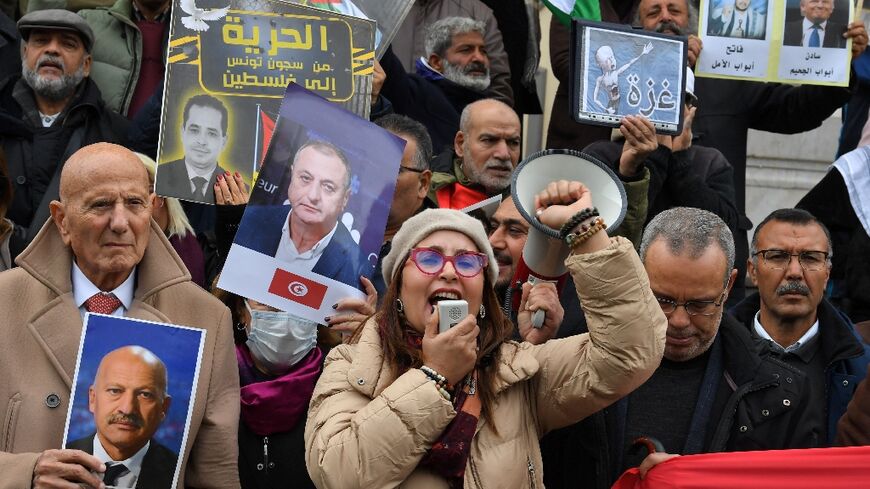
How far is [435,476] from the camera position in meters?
4.95

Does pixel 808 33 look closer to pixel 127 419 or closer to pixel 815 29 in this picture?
pixel 815 29

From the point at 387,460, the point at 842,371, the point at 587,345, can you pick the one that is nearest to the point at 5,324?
the point at 387,460

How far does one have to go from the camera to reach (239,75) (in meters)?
6.95

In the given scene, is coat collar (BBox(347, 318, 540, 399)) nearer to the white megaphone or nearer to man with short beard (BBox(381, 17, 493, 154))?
the white megaphone

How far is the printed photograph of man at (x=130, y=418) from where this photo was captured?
5.20 m

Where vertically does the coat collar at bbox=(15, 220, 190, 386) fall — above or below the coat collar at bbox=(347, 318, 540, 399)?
above

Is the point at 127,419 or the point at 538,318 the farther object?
the point at 538,318

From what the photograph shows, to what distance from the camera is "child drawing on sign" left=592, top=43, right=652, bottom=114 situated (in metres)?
7.14

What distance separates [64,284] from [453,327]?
143cm

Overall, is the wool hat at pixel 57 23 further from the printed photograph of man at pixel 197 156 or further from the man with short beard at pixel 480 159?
the man with short beard at pixel 480 159

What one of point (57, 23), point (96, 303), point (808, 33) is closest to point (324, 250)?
point (96, 303)

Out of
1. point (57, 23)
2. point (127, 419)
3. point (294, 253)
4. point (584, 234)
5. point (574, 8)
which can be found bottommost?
point (127, 419)

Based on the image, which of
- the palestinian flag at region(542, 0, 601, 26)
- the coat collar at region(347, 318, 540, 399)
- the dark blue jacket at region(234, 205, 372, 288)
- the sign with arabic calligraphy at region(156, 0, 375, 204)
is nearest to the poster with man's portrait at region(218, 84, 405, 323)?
the dark blue jacket at region(234, 205, 372, 288)

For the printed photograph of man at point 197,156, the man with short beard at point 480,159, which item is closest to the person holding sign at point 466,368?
the printed photograph of man at point 197,156
